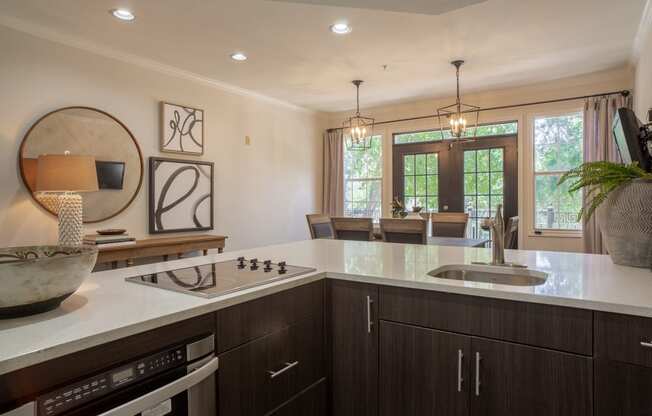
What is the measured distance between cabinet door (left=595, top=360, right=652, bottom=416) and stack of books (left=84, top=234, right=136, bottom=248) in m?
3.33

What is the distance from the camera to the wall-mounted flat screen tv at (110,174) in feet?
11.3

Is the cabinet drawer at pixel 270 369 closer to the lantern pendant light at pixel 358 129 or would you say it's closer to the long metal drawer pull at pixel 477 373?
the long metal drawer pull at pixel 477 373

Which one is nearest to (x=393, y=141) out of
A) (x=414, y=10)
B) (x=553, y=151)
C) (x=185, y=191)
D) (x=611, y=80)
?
(x=553, y=151)

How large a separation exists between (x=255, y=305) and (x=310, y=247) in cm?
117

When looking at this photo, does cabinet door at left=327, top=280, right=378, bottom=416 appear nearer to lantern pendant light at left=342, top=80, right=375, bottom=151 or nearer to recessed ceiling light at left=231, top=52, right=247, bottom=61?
recessed ceiling light at left=231, top=52, right=247, bottom=61

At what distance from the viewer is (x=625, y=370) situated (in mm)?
1121

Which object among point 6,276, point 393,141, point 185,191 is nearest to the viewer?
point 6,276

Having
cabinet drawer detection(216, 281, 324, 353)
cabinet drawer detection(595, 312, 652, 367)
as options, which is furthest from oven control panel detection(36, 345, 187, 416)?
cabinet drawer detection(595, 312, 652, 367)

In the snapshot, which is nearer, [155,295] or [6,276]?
[6,276]

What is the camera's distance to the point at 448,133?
5.50m

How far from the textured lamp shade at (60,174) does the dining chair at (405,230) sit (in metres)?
2.53

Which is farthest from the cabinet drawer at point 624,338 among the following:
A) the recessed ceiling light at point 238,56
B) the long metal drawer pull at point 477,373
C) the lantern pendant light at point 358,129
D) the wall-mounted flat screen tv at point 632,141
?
the lantern pendant light at point 358,129

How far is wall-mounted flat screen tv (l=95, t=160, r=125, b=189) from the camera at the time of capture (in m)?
3.45

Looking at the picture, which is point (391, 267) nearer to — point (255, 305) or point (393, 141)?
point (255, 305)
